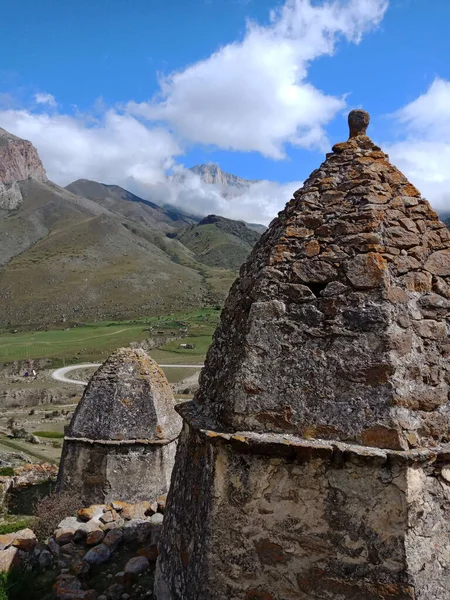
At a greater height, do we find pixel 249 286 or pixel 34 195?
pixel 34 195

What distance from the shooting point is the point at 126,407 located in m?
10.7

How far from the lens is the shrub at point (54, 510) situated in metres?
9.45

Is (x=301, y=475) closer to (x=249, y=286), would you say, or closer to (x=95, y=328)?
(x=249, y=286)

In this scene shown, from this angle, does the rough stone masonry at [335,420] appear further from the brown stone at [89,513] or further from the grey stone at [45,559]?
the brown stone at [89,513]

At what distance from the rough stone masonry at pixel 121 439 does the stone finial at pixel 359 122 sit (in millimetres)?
7315

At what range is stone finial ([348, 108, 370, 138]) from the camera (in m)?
5.26

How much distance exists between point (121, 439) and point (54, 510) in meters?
1.80

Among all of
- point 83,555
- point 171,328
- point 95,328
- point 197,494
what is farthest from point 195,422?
point 95,328

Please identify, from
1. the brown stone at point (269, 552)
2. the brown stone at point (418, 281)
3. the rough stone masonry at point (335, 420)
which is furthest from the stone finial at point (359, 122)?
the brown stone at point (269, 552)

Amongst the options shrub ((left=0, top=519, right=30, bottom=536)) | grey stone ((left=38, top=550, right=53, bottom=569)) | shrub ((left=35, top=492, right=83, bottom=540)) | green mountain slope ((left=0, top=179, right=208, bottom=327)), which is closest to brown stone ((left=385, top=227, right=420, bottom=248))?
grey stone ((left=38, top=550, right=53, bottom=569))

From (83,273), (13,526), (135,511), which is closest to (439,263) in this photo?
(135,511)

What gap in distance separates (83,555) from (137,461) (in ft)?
10.5

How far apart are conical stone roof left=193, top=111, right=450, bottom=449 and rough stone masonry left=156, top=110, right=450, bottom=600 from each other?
0.04 feet

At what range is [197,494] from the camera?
4.64 m
